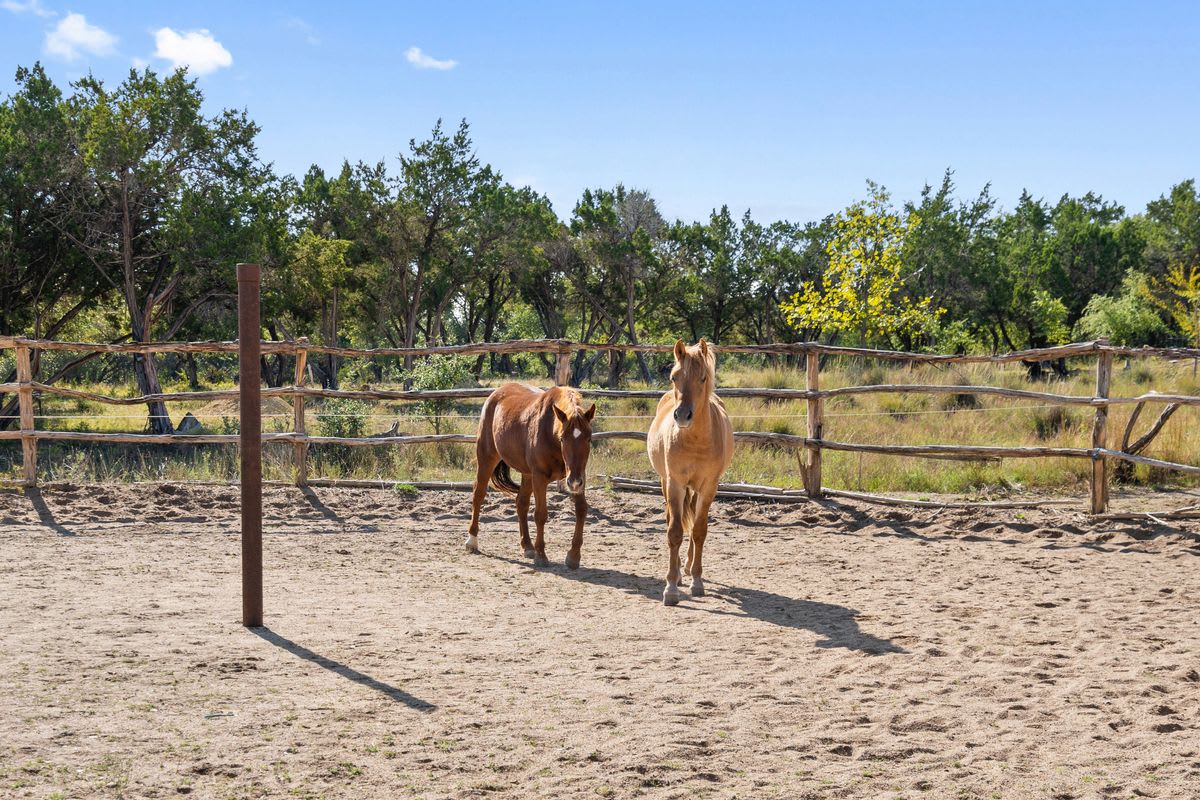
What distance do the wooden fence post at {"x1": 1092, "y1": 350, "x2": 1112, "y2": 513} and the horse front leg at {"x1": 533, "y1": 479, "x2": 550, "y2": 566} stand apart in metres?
5.15

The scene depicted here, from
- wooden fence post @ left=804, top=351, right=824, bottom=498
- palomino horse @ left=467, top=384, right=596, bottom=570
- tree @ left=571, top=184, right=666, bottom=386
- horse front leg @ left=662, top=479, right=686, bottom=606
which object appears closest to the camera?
horse front leg @ left=662, top=479, right=686, bottom=606

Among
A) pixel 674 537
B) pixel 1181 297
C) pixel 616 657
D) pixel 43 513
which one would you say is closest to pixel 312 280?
pixel 43 513

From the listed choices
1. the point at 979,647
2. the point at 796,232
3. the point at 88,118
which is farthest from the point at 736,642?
the point at 796,232

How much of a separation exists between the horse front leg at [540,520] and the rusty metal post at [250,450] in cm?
251

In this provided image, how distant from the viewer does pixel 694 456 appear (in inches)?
261

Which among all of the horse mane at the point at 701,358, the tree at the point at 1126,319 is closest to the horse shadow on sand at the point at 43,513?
the horse mane at the point at 701,358

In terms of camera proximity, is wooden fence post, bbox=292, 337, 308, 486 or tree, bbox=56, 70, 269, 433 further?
tree, bbox=56, 70, 269, 433

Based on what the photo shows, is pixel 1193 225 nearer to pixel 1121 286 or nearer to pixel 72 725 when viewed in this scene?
pixel 1121 286

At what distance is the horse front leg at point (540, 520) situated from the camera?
7.64 m

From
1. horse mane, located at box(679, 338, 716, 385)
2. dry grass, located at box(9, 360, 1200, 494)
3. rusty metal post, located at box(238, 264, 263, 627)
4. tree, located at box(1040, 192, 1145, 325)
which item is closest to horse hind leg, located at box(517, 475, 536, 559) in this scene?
horse mane, located at box(679, 338, 716, 385)

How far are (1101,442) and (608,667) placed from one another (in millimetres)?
6422

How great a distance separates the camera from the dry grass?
36.0 feet

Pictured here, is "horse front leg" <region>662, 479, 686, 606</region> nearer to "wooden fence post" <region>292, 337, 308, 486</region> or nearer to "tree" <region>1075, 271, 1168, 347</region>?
"wooden fence post" <region>292, 337, 308, 486</region>

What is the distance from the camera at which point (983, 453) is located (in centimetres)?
955
